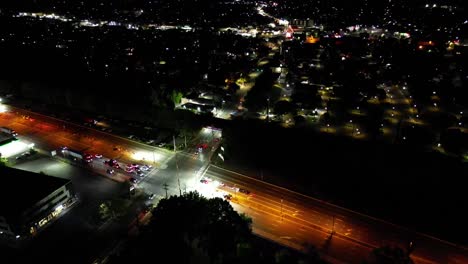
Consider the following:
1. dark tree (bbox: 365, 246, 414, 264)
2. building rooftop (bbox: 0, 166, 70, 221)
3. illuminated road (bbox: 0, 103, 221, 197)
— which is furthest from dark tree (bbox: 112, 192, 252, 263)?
building rooftop (bbox: 0, 166, 70, 221)

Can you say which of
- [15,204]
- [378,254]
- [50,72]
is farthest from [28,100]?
[378,254]

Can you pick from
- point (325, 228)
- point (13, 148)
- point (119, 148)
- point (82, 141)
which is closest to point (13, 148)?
point (13, 148)

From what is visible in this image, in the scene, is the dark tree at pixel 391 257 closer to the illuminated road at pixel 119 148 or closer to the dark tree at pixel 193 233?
the dark tree at pixel 193 233

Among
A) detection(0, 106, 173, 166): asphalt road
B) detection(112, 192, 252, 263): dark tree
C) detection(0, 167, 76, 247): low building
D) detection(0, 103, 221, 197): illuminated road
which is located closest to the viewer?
detection(112, 192, 252, 263): dark tree

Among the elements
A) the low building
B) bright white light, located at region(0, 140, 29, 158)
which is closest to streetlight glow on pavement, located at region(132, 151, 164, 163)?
the low building

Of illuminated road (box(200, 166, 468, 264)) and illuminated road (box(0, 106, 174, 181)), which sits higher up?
illuminated road (box(0, 106, 174, 181))

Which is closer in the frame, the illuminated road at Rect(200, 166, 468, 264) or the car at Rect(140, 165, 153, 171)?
the illuminated road at Rect(200, 166, 468, 264)

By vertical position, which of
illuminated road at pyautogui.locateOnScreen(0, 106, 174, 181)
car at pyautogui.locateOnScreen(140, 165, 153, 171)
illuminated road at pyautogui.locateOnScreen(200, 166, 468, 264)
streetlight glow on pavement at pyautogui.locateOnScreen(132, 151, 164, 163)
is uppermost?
illuminated road at pyautogui.locateOnScreen(0, 106, 174, 181)

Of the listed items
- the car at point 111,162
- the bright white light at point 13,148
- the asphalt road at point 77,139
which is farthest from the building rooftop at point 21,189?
the asphalt road at point 77,139

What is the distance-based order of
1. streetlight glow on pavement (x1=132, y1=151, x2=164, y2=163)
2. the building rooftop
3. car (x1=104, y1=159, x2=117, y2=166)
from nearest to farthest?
the building rooftop, car (x1=104, y1=159, x2=117, y2=166), streetlight glow on pavement (x1=132, y1=151, x2=164, y2=163)

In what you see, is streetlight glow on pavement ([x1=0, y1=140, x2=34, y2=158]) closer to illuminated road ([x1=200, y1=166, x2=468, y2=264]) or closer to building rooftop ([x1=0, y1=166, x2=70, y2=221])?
building rooftop ([x1=0, y1=166, x2=70, y2=221])
